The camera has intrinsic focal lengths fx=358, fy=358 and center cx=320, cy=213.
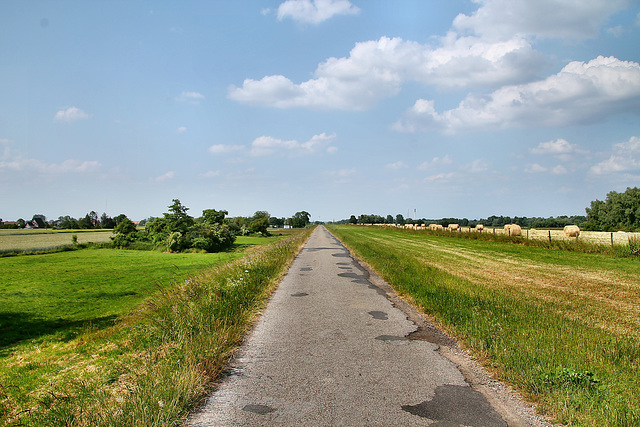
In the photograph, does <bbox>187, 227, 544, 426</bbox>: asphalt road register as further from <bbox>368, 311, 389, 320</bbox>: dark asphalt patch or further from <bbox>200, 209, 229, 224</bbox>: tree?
<bbox>200, 209, 229, 224</bbox>: tree

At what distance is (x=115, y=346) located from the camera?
818 centimetres

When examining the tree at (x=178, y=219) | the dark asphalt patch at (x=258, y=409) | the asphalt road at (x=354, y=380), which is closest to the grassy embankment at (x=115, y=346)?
the asphalt road at (x=354, y=380)

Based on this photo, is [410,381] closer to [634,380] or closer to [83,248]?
[634,380]

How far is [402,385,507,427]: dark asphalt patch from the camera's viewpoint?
3.71 metres

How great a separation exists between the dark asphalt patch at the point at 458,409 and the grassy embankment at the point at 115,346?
2.63 metres

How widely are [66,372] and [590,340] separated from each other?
941cm

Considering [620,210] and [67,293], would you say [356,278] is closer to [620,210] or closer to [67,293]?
[67,293]

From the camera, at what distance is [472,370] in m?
5.18

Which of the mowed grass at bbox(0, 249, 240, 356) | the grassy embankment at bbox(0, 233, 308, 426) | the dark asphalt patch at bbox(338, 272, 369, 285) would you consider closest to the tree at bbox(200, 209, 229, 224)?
the mowed grass at bbox(0, 249, 240, 356)

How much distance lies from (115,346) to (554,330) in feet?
29.8

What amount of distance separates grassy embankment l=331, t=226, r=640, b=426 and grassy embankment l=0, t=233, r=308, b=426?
4098mm

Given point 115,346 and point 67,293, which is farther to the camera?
point 67,293

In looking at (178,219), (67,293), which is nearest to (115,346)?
(67,293)

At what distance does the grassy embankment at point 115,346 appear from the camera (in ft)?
12.9
